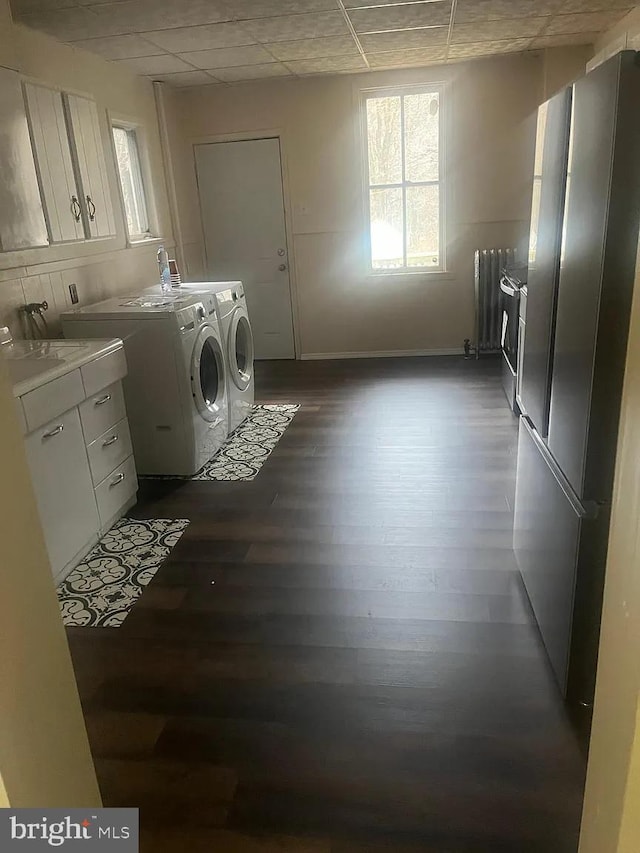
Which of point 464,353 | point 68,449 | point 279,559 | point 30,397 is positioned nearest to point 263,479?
point 279,559

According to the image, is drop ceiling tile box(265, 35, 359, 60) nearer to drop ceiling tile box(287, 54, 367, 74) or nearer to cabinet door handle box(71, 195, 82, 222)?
drop ceiling tile box(287, 54, 367, 74)

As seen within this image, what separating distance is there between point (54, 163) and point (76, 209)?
0.28 meters

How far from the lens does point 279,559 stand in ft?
8.57

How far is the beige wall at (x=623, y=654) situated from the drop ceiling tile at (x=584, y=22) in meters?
3.90

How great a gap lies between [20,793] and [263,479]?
2423 mm

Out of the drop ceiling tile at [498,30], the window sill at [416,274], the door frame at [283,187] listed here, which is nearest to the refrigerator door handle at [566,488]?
the drop ceiling tile at [498,30]

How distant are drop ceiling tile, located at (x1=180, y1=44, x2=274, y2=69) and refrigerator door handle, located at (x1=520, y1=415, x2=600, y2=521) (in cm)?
327

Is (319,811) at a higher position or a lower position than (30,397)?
lower

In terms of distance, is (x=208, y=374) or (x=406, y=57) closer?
(x=208, y=374)

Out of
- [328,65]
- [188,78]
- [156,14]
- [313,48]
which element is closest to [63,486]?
[156,14]

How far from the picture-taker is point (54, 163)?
3314 millimetres

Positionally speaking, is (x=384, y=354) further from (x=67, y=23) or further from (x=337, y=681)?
(x=337, y=681)

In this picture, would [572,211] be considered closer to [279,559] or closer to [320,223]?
[279,559]

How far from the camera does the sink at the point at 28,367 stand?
239cm
